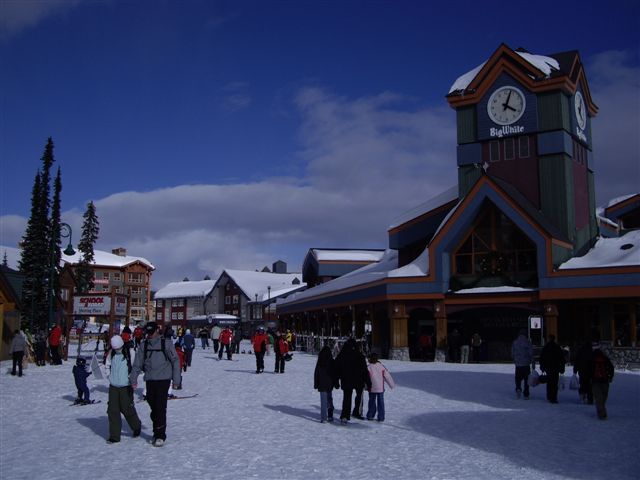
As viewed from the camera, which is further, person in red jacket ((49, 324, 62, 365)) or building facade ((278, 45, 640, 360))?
building facade ((278, 45, 640, 360))

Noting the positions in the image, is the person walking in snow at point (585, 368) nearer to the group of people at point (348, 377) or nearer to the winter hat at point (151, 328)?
the group of people at point (348, 377)

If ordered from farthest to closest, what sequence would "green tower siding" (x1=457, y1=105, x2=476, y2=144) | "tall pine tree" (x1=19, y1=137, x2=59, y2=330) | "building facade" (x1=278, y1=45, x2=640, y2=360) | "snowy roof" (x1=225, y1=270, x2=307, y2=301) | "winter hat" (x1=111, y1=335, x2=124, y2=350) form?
"snowy roof" (x1=225, y1=270, x2=307, y2=301)
"tall pine tree" (x1=19, y1=137, x2=59, y2=330)
"green tower siding" (x1=457, y1=105, x2=476, y2=144)
"building facade" (x1=278, y1=45, x2=640, y2=360)
"winter hat" (x1=111, y1=335, x2=124, y2=350)


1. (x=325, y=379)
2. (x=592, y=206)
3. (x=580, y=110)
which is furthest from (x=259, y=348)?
(x=580, y=110)

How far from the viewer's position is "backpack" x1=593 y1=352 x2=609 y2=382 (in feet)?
43.1

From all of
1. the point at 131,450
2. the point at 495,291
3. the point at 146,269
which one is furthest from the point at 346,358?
the point at 146,269

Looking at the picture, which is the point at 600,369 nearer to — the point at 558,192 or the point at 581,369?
the point at 581,369

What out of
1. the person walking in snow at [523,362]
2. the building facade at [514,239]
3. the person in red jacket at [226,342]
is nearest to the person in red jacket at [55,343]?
the person in red jacket at [226,342]

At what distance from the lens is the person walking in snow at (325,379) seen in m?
12.8

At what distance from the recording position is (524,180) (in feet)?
114

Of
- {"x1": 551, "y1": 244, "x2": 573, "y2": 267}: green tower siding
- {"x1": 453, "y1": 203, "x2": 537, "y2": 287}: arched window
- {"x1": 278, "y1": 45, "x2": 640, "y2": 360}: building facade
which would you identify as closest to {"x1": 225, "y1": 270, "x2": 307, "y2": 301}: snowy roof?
{"x1": 278, "y1": 45, "x2": 640, "y2": 360}: building facade

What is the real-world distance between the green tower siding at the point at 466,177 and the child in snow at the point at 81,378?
2480 centimetres

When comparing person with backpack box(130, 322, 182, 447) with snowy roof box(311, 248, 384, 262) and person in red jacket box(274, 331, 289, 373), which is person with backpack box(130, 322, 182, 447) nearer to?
person in red jacket box(274, 331, 289, 373)

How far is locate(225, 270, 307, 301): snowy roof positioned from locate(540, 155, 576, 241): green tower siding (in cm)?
5030

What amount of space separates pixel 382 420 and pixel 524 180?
80.7 feet
